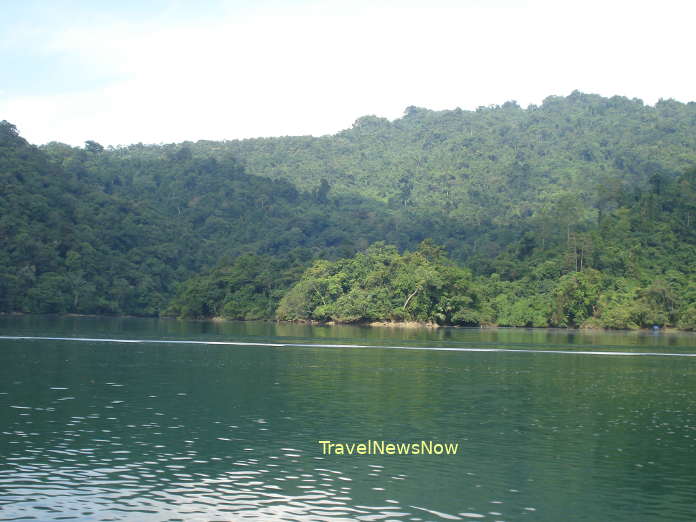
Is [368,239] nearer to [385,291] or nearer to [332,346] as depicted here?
[385,291]

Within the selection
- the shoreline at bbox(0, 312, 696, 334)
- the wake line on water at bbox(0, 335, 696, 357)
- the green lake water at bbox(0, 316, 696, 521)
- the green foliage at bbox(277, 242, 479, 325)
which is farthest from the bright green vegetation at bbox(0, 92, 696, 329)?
the green lake water at bbox(0, 316, 696, 521)

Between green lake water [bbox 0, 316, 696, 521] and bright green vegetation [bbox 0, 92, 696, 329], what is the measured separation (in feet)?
167

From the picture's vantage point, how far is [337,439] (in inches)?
813

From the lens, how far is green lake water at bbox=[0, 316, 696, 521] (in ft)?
49.3

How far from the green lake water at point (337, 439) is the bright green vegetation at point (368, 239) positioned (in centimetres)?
5099

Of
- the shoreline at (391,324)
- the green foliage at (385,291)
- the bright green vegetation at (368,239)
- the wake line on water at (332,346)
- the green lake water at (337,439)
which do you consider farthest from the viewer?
the bright green vegetation at (368,239)

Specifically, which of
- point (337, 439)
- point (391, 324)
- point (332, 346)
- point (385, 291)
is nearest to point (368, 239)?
Answer: point (385, 291)

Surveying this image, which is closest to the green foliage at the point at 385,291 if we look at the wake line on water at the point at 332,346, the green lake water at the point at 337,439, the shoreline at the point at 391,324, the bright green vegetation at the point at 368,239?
the bright green vegetation at the point at 368,239

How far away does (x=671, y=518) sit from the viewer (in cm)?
1455

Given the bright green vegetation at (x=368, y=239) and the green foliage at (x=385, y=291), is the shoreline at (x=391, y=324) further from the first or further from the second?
the bright green vegetation at (x=368, y=239)

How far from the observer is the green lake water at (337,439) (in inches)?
592

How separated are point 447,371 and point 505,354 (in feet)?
39.7

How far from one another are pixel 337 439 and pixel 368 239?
128341 millimetres

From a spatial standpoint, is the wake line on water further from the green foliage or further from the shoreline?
the green foliage
